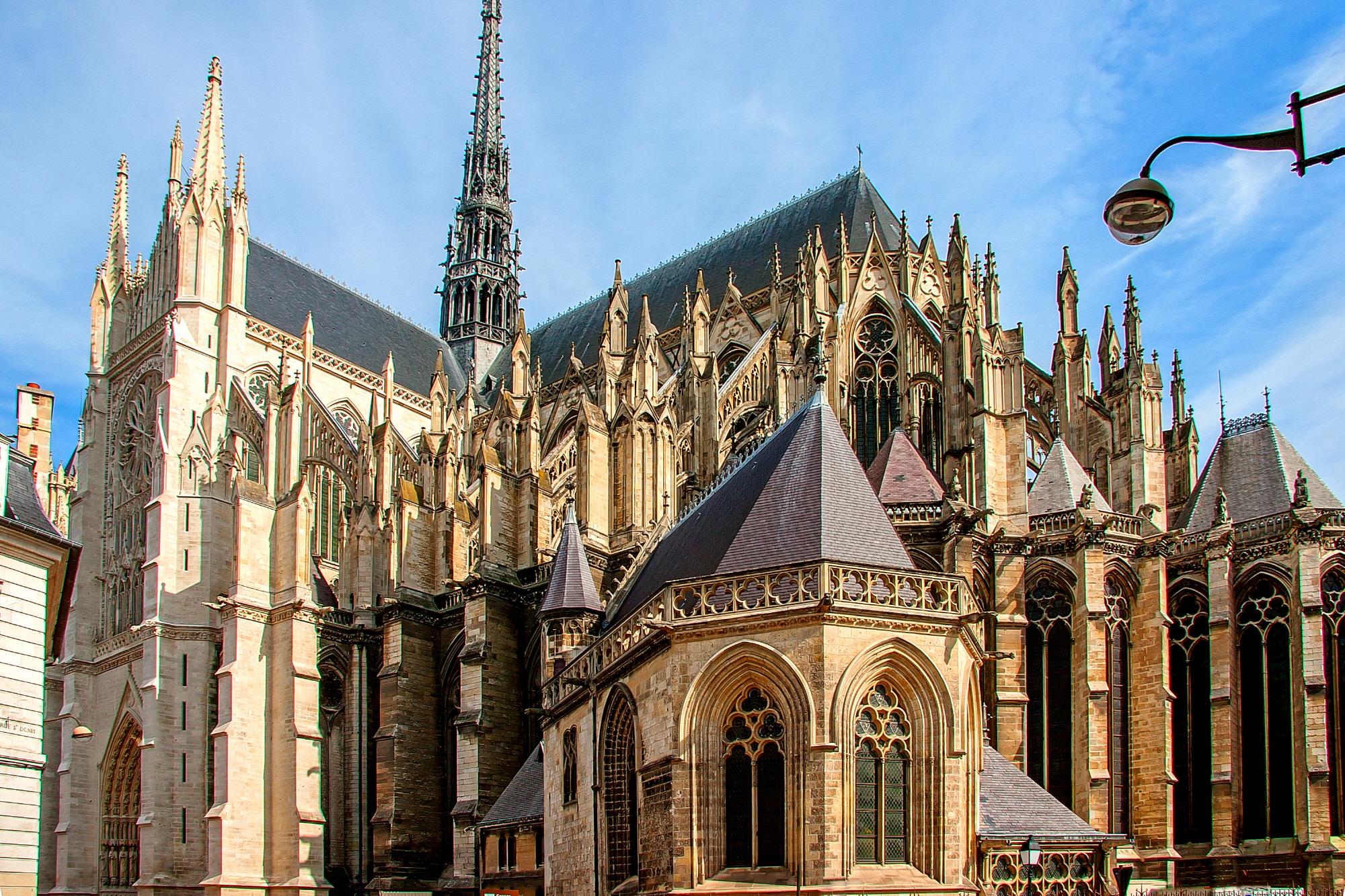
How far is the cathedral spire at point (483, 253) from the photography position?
165ft

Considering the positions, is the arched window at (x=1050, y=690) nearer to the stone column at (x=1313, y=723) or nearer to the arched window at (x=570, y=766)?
the stone column at (x=1313, y=723)

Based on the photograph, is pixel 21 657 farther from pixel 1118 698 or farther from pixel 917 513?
pixel 1118 698

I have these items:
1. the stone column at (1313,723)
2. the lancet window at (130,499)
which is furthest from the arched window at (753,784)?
the lancet window at (130,499)

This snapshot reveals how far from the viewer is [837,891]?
14.0 m

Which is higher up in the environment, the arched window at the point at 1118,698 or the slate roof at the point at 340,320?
the slate roof at the point at 340,320

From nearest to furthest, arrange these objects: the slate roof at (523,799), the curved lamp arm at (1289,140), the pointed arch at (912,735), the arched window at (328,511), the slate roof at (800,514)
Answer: the curved lamp arm at (1289,140) → the pointed arch at (912,735) → the slate roof at (800,514) → the slate roof at (523,799) → the arched window at (328,511)

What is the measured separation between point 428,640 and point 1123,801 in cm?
1496

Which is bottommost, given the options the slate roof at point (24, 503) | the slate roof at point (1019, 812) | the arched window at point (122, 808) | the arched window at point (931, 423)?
the arched window at point (122, 808)

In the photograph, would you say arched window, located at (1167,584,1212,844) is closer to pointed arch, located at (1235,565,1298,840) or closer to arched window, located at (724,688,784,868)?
pointed arch, located at (1235,565,1298,840)

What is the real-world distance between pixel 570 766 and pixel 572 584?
3.96m

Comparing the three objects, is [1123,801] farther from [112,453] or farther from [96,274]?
[96,274]

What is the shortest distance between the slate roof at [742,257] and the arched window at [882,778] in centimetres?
1834

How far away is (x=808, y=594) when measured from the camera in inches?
583

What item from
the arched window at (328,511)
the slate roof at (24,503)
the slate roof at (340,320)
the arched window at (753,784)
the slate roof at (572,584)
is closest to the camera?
the arched window at (753,784)
